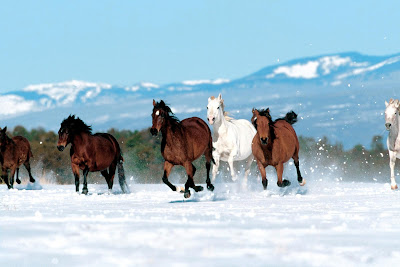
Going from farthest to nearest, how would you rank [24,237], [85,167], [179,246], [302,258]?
1. [85,167]
2. [24,237]
3. [179,246]
4. [302,258]

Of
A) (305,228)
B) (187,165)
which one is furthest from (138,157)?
(305,228)

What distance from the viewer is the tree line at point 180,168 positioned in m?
23.5

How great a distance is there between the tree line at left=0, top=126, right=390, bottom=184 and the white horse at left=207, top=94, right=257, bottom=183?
11.9 ft

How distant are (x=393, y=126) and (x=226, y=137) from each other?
137 inches

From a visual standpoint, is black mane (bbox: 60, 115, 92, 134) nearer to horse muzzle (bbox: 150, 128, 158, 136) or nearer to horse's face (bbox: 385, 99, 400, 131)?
horse muzzle (bbox: 150, 128, 158, 136)

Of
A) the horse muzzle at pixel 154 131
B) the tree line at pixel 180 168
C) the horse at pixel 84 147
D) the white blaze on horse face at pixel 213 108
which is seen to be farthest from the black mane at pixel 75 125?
the tree line at pixel 180 168

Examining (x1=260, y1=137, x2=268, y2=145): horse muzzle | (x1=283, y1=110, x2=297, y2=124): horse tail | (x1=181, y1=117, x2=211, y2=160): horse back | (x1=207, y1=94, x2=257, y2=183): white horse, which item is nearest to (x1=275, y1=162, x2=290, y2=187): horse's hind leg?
(x1=260, y1=137, x2=268, y2=145): horse muzzle

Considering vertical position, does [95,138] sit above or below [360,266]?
above

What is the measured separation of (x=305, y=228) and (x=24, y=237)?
236 centimetres

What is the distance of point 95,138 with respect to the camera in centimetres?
1483

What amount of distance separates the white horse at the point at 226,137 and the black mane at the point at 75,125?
2.43m

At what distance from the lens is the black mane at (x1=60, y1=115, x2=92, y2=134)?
14.2 metres

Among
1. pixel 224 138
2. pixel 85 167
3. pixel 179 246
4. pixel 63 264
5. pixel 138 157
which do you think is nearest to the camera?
pixel 63 264

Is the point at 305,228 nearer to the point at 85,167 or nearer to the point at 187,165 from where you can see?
the point at 187,165
